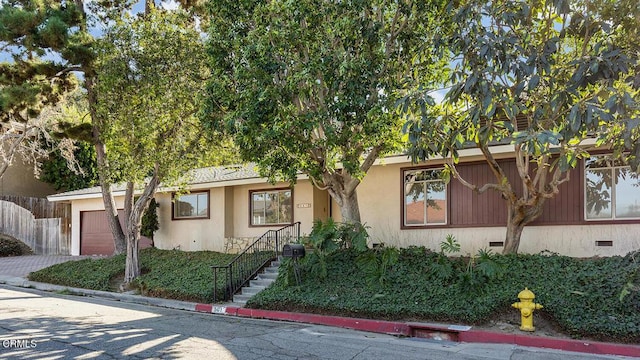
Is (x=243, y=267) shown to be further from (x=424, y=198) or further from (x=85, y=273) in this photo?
(x=85, y=273)

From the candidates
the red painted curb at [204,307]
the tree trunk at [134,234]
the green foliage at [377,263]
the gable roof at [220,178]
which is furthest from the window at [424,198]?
the tree trunk at [134,234]

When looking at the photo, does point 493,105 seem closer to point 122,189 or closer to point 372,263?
point 372,263

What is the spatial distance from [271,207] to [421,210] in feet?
20.5

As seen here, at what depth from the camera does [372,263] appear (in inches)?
478

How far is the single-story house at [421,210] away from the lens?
1214cm

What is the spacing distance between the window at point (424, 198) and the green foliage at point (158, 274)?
592 cm

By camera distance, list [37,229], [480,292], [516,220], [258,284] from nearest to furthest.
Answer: [480,292]
[516,220]
[258,284]
[37,229]

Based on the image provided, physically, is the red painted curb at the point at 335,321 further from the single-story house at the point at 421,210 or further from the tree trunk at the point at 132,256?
the tree trunk at the point at 132,256

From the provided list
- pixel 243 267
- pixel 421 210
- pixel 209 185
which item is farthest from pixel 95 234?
pixel 421 210

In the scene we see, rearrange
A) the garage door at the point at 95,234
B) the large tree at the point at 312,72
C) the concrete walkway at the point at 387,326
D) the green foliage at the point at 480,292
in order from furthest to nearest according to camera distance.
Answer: the garage door at the point at 95,234 < the large tree at the point at 312,72 < the green foliage at the point at 480,292 < the concrete walkway at the point at 387,326

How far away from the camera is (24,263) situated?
2162 centimetres

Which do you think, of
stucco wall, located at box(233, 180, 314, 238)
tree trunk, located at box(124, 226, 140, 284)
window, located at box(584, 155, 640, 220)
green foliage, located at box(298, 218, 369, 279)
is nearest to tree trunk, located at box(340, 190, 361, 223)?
green foliage, located at box(298, 218, 369, 279)

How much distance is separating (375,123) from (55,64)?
40.6ft

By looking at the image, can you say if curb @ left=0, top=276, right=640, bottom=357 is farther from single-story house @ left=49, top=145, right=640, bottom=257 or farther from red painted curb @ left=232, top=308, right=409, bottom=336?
single-story house @ left=49, top=145, right=640, bottom=257
